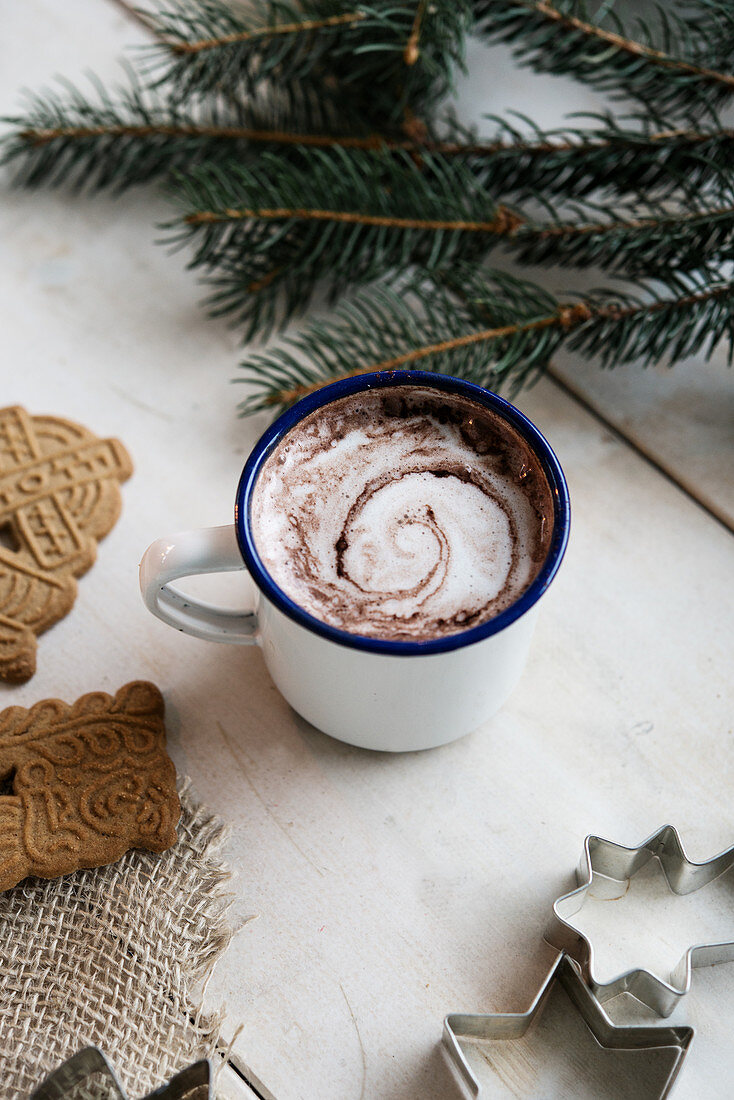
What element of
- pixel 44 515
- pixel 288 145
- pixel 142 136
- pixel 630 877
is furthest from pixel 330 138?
pixel 630 877

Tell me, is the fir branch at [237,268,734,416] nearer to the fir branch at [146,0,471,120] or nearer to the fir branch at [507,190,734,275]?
the fir branch at [507,190,734,275]

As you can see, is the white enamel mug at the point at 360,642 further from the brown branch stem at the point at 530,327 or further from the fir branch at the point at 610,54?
the fir branch at the point at 610,54

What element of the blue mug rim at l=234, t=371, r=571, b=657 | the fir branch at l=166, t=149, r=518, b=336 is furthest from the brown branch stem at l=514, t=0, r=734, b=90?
the blue mug rim at l=234, t=371, r=571, b=657

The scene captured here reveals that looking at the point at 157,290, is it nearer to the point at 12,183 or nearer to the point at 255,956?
the point at 12,183

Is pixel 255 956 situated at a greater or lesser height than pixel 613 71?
lesser

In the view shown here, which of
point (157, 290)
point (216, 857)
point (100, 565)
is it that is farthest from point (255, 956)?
point (157, 290)

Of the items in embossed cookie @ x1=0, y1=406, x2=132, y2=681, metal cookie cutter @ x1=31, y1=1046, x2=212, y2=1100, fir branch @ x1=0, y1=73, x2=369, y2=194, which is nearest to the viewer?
metal cookie cutter @ x1=31, y1=1046, x2=212, y2=1100

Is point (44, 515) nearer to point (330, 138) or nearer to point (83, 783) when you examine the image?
point (83, 783)

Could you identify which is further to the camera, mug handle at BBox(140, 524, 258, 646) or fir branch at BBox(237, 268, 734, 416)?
fir branch at BBox(237, 268, 734, 416)
